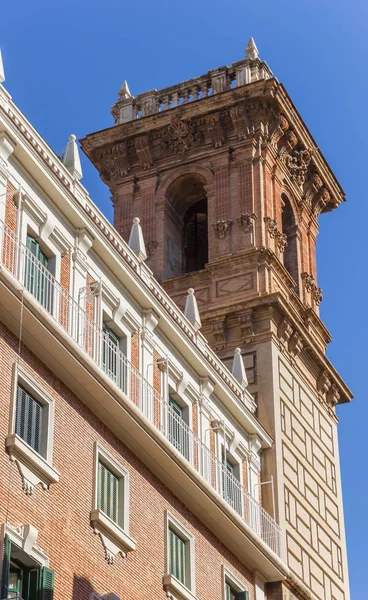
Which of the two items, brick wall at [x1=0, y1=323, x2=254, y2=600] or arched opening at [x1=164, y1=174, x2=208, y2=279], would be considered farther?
arched opening at [x1=164, y1=174, x2=208, y2=279]

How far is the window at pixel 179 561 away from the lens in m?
26.5

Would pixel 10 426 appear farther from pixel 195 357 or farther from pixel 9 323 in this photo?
pixel 195 357

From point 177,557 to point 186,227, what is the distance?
1800 cm

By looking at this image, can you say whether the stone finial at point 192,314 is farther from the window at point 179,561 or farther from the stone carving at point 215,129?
the stone carving at point 215,129

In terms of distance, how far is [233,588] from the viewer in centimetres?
2933

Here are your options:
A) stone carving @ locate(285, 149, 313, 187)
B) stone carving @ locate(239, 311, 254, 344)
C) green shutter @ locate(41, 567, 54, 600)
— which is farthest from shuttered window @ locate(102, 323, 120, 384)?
stone carving @ locate(285, 149, 313, 187)

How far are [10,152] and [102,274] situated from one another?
12.4ft

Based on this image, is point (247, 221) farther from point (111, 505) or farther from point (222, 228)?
point (111, 505)

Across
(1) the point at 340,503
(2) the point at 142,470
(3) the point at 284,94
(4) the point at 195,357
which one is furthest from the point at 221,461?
(3) the point at 284,94

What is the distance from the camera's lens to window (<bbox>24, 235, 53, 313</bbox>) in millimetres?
24750

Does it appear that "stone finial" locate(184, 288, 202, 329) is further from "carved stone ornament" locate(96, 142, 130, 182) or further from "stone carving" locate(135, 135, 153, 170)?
"carved stone ornament" locate(96, 142, 130, 182)

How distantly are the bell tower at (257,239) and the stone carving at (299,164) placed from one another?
1.8 inches

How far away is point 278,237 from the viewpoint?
39969 mm

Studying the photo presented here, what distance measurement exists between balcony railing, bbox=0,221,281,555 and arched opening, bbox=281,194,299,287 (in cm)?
1084
